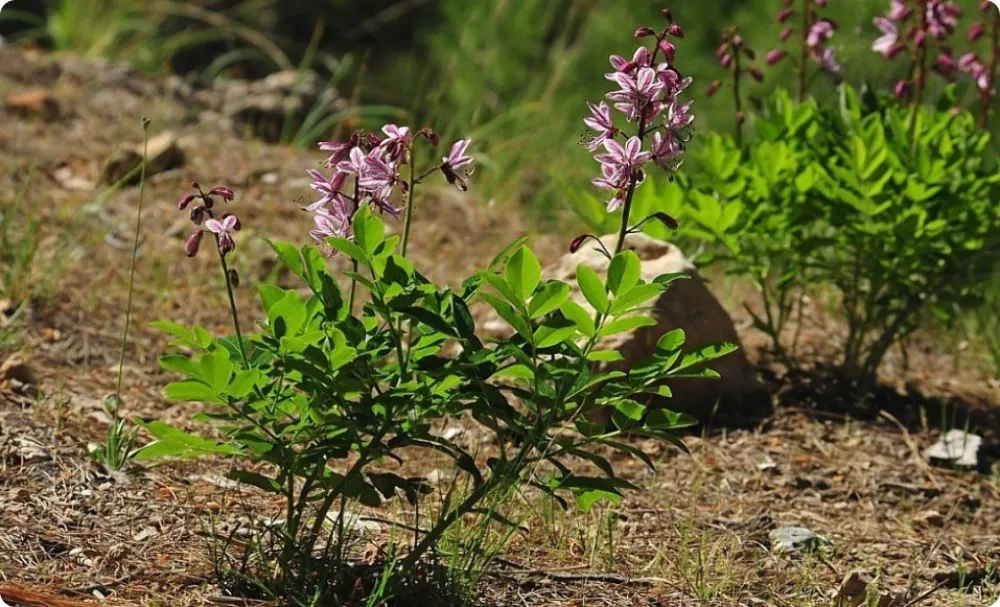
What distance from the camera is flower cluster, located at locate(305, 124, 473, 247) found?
2279 millimetres

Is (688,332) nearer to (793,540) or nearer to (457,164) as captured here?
(793,540)

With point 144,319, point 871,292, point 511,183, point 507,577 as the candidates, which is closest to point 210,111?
point 511,183

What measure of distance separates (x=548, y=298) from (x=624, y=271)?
154mm

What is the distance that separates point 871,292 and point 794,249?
287 millimetres

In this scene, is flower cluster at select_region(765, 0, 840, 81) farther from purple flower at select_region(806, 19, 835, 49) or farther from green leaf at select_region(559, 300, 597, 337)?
green leaf at select_region(559, 300, 597, 337)

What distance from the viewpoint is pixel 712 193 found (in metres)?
3.72

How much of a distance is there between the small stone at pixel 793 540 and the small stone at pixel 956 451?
2.38ft

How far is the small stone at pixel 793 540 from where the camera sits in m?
2.95

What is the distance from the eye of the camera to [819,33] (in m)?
3.84

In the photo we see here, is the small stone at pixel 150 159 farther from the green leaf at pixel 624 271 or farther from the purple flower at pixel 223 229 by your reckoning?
the green leaf at pixel 624 271

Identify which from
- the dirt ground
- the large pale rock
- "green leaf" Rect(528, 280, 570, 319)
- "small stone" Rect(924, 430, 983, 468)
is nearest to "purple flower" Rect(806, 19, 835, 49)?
the large pale rock

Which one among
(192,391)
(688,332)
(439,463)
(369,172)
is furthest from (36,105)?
(192,391)

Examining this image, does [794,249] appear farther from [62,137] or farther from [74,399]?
[62,137]

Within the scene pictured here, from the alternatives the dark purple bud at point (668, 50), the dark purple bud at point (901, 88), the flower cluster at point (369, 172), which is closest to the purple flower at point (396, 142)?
the flower cluster at point (369, 172)
